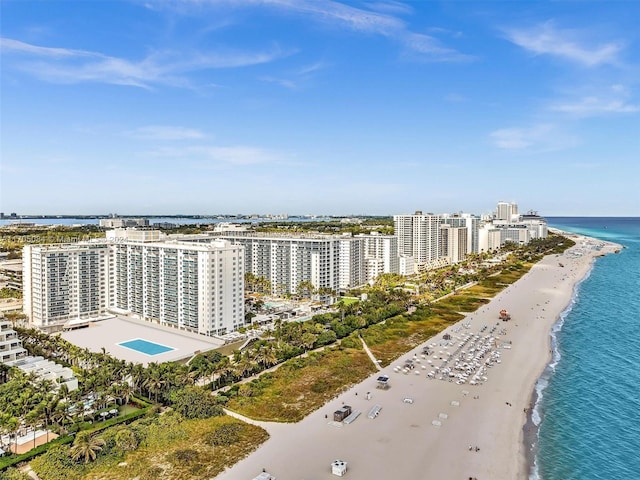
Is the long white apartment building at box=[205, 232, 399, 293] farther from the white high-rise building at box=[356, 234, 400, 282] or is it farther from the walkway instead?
the walkway

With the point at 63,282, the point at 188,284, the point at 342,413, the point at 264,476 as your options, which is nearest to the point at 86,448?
the point at 264,476

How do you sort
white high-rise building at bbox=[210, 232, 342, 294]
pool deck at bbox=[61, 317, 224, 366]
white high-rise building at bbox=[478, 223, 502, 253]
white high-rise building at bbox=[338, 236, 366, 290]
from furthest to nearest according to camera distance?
1. white high-rise building at bbox=[478, 223, 502, 253]
2. white high-rise building at bbox=[338, 236, 366, 290]
3. white high-rise building at bbox=[210, 232, 342, 294]
4. pool deck at bbox=[61, 317, 224, 366]

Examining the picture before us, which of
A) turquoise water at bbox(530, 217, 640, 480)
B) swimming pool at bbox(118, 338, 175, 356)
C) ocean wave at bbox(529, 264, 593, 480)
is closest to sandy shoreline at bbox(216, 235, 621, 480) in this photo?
ocean wave at bbox(529, 264, 593, 480)

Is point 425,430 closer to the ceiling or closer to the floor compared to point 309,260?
closer to the floor

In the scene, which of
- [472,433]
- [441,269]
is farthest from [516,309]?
[472,433]

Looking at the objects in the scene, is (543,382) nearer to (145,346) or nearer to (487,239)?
(145,346)

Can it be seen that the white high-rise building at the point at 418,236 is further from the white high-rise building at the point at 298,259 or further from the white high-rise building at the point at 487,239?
the white high-rise building at the point at 487,239

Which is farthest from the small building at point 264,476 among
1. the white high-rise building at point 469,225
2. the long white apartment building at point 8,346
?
the white high-rise building at point 469,225

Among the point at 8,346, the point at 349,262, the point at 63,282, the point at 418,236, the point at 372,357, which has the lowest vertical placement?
the point at 372,357
